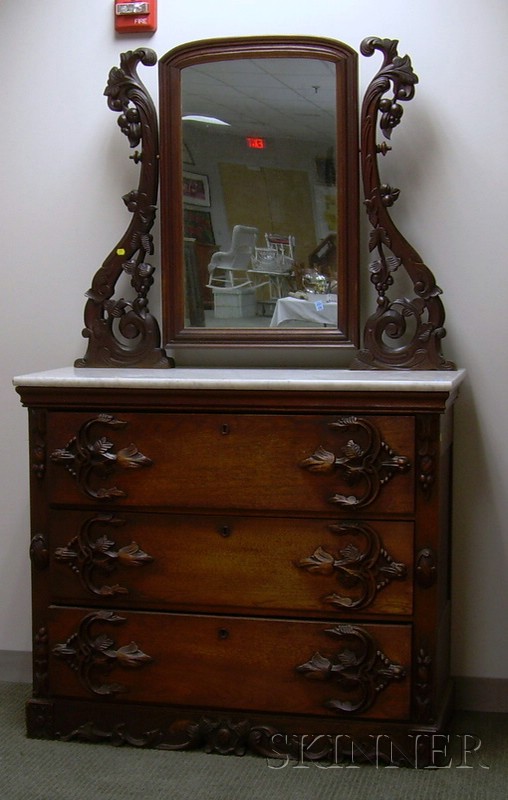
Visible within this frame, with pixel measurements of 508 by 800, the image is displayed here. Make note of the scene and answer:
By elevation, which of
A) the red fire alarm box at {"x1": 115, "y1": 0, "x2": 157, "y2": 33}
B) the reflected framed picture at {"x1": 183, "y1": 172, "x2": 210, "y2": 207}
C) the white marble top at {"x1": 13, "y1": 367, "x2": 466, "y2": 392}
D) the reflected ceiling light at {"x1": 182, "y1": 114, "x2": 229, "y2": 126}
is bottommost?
the white marble top at {"x1": 13, "y1": 367, "x2": 466, "y2": 392}

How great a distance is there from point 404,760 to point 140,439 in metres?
1.06

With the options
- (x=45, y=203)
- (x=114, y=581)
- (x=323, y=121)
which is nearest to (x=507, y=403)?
(x=323, y=121)

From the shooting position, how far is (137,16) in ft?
9.92

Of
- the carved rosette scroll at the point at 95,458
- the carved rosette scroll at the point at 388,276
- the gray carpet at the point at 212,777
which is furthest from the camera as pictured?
the carved rosette scroll at the point at 388,276

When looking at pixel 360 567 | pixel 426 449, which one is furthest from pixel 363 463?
pixel 360 567

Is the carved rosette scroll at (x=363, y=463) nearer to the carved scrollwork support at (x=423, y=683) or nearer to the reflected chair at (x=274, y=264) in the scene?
the carved scrollwork support at (x=423, y=683)

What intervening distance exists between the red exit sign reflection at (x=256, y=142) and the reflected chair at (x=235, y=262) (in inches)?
9.0

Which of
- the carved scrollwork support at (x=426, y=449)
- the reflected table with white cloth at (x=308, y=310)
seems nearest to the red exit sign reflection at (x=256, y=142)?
the reflected table with white cloth at (x=308, y=310)

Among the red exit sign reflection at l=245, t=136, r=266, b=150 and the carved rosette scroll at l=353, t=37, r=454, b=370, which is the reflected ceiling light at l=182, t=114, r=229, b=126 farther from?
the carved rosette scroll at l=353, t=37, r=454, b=370

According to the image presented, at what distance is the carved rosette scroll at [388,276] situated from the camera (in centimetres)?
282

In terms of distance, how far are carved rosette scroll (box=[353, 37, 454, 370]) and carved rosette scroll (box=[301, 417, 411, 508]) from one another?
404 millimetres

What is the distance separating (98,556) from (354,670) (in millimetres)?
728

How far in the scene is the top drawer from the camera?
2.50 m

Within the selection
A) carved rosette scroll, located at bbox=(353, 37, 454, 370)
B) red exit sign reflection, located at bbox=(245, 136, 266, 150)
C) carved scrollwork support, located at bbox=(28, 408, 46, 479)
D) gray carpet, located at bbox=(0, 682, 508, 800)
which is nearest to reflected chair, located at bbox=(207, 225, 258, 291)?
red exit sign reflection, located at bbox=(245, 136, 266, 150)
